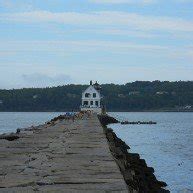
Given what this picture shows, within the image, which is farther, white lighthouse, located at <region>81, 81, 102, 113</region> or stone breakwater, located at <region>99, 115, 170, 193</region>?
white lighthouse, located at <region>81, 81, 102, 113</region>

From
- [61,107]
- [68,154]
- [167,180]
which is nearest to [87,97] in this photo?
[167,180]

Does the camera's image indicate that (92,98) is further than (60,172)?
Yes

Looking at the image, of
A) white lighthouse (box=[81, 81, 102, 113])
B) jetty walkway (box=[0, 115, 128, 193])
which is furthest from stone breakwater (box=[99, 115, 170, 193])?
white lighthouse (box=[81, 81, 102, 113])

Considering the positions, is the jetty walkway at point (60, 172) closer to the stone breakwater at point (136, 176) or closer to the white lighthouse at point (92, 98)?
the stone breakwater at point (136, 176)

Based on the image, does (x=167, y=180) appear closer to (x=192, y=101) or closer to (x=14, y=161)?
(x=14, y=161)

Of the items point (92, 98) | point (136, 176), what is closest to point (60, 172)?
point (136, 176)

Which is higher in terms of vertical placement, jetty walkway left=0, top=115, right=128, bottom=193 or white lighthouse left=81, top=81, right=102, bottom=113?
white lighthouse left=81, top=81, right=102, bottom=113

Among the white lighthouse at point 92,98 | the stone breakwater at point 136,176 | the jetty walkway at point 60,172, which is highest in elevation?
the white lighthouse at point 92,98

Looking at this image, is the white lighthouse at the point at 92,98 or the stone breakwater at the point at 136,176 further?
the white lighthouse at the point at 92,98

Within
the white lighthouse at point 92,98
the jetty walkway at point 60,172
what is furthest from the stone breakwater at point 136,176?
the white lighthouse at point 92,98

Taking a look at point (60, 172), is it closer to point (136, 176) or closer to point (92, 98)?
point (136, 176)

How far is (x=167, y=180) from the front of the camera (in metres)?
18.2

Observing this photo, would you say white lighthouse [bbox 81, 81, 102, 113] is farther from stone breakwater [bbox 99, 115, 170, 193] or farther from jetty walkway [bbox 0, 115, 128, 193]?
jetty walkway [bbox 0, 115, 128, 193]

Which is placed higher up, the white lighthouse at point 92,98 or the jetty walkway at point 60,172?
the white lighthouse at point 92,98
